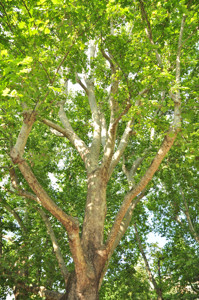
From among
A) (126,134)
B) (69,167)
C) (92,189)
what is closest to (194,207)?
(69,167)

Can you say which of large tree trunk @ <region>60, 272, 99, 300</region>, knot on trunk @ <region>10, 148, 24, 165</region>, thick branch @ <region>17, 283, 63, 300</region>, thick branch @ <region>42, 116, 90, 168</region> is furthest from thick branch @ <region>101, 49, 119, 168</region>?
thick branch @ <region>17, 283, 63, 300</region>

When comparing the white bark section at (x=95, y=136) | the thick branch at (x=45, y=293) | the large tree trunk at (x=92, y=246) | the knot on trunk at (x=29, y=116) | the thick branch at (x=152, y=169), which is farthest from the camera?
the white bark section at (x=95, y=136)

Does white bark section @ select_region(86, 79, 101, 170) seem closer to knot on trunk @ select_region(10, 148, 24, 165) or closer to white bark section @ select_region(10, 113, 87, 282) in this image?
white bark section @ select_region(10, 113, 87, 282)

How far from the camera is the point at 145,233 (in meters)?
15.0

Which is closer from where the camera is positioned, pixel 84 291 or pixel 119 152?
pixel 84 291

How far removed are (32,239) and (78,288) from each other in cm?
401

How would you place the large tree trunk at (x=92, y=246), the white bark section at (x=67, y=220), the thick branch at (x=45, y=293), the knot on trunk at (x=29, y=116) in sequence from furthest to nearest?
the thick branch at (x=45, y=293) → the knot on trunk at (x=29, y=116) → the large tree trunk at (x=92, y=246) → the white bark section at (x=67, y=220)

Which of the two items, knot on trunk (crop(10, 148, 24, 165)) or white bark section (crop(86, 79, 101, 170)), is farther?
white bark section (crop(86, 79, 101, 170))

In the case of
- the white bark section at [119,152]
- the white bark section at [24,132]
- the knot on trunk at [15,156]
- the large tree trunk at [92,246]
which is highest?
the white bark section at [119,152]

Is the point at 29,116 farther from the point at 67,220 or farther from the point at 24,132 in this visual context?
the point at 67,220

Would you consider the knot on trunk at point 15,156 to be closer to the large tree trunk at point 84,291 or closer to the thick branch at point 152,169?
the thick branch at point 152,169

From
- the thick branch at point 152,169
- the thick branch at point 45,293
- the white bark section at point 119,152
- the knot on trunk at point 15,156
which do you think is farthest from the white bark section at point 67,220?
the white bark section at point 119,152

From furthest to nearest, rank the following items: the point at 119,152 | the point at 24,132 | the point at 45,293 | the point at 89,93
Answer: the point at 89,93 → the point at 119,152 → the point at 45,293 → the point at 24,132

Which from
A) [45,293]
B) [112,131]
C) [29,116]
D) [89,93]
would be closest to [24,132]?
[29,116]
